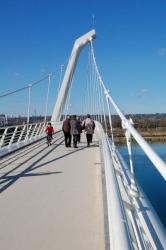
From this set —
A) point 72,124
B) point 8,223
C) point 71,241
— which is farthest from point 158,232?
point 72,124

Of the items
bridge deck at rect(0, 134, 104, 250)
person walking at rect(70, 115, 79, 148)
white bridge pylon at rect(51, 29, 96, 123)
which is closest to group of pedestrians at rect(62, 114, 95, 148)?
person walking at rect(70, 115, 79, 148)

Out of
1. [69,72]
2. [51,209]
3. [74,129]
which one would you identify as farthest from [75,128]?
[69,72]

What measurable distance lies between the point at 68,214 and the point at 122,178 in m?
1.01

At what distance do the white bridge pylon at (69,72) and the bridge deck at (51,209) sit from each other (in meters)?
→ 21.8

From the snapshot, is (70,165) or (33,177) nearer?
(33,177)

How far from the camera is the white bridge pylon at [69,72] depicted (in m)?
30.8

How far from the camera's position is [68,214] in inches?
197

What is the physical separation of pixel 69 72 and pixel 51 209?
26.2 metres

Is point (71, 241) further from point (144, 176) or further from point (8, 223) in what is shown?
point (144, 176)

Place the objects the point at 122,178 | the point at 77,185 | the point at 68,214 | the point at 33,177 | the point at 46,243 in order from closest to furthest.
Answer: the point at 46,243 < the point at 68,214 < the point at 122,178 < the point at 77,185 < the point at 33,177

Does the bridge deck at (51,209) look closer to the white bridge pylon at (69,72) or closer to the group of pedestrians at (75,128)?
the group of pedestrians at (75,128)

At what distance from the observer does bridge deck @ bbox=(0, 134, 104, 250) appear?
3975mm

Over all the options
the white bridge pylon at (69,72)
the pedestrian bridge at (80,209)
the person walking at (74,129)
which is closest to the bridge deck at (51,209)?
the pedestrian bridge at (80,209)

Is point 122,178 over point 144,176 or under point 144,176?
over
